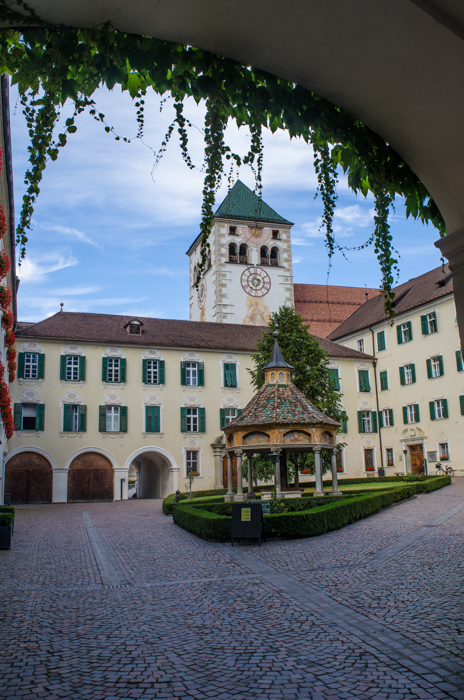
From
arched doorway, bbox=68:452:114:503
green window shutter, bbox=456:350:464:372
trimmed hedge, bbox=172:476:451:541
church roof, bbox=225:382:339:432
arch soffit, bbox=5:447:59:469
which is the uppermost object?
green window shutter, bbox=456:350:464:372

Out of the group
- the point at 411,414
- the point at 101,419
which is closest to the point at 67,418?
the point at 101,419

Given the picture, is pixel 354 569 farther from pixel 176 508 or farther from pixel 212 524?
pixel 176 508

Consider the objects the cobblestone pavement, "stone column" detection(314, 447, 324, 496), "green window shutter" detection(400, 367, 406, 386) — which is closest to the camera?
the cobblestone pavement

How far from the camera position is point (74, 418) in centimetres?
3359

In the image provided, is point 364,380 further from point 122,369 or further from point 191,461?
point 122,369

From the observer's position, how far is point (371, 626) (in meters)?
6.91

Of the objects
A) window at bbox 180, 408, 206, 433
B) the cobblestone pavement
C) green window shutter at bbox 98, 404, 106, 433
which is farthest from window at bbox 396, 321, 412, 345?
the cobblestone pavement

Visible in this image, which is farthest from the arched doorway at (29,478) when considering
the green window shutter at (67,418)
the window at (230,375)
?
the window at (230,375)

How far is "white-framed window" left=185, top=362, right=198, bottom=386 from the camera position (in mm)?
36719

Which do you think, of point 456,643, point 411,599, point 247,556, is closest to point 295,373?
point 247,556

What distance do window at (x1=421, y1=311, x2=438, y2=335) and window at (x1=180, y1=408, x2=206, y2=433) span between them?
1446cm

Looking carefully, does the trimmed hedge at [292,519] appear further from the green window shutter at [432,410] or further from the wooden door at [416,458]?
the wooden door at [416,458]

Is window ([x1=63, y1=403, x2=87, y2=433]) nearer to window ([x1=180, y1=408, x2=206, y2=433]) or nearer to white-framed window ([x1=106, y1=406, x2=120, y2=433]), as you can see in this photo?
white-framed window ([x1=106, y1=406, x2=120, y2=433])

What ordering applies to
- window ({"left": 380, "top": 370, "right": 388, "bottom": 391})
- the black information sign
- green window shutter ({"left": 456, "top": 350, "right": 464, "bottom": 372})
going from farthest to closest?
1. window ({"left": 380, "top": 370, "right": 388, "bottom": 391})
2. green window shutter ({"left": 456, "top": 350, "right": 464, "bottom": 372})
3. the black information sign
